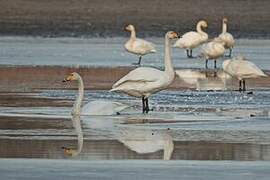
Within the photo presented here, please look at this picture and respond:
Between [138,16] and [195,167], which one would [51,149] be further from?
[138,16]

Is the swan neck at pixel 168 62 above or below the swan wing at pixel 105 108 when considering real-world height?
above

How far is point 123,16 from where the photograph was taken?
36812 millimetres

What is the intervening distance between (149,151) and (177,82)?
8987 millimetres

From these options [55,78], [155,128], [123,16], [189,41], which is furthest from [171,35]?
[123,16]

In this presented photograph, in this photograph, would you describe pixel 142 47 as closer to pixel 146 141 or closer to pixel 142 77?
pixel 142 77

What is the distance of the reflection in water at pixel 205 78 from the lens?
17.8m

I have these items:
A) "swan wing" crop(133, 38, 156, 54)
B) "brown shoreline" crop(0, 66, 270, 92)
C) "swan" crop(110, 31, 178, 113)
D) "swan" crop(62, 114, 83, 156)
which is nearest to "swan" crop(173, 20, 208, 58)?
"swan wing" crop(133, 38, 156, 54)

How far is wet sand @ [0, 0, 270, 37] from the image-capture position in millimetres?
33750

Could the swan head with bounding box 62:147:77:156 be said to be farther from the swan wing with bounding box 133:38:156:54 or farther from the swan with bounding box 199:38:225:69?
the swan wing with bounding box 133:38:156:54

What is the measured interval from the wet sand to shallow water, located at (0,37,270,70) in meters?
1.65

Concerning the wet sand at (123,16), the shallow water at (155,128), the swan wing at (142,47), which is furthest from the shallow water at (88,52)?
the shallow water at (155,128)

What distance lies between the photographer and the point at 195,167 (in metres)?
8.66

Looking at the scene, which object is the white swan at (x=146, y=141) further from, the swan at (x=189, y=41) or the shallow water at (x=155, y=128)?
the swan at (x=189, y=41)

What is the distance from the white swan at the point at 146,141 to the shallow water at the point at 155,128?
0.03 ft
